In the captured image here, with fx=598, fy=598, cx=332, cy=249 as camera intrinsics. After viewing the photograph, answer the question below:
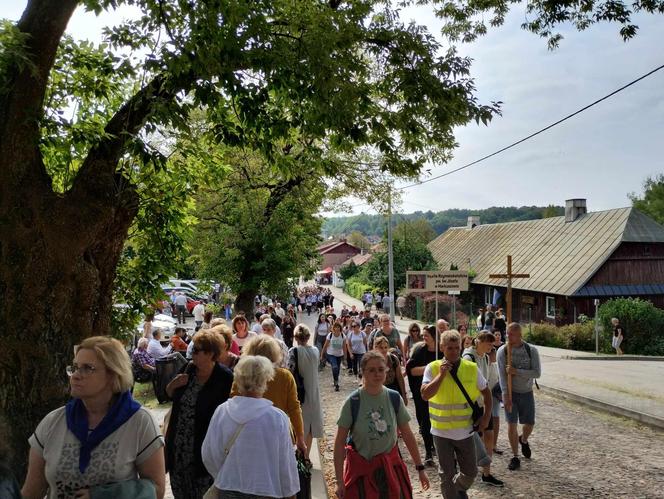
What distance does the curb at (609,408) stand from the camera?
35.1ft

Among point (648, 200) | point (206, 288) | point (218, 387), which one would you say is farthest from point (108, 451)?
point (648, 200)

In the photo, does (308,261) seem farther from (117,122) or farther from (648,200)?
(648,200)

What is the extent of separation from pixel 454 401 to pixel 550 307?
29.6 metres

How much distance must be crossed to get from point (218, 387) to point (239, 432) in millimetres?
1132

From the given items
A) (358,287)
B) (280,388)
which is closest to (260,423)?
(280,388)

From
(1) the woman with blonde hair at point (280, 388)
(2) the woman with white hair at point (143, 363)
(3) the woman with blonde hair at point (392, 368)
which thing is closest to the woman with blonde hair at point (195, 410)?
(1) the woman with blonde hair at point (280, 388)

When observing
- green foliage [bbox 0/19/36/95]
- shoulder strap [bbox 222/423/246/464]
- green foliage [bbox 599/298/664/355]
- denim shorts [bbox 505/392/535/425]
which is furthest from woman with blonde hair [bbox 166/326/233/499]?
green foliage [bbox 599/298/664/355]

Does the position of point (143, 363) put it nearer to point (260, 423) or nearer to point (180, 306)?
point (260, 423)

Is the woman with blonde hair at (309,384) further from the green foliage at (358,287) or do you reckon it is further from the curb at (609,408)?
the green foliage at (358,287)

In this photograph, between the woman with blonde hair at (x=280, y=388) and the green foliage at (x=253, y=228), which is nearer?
the woman with blonde hair at (x=280, y=388)

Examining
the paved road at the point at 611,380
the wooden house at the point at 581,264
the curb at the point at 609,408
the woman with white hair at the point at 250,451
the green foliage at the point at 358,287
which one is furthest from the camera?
the green foliage at the point at 358,287

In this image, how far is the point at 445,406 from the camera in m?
5.64

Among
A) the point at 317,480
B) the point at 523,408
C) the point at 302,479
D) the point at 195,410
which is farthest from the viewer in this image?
the point at 523,408

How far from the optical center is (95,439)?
2.94m
